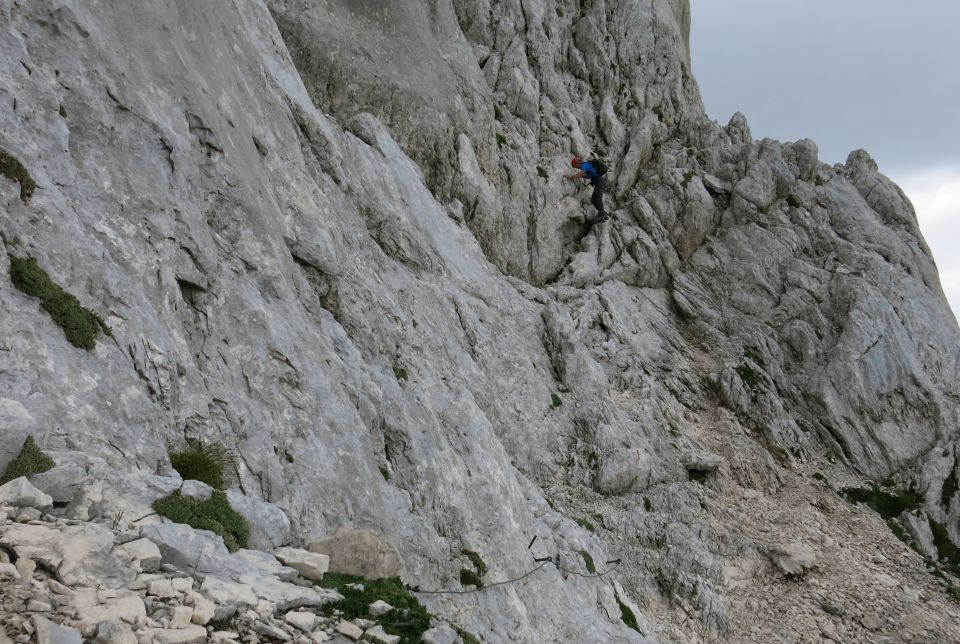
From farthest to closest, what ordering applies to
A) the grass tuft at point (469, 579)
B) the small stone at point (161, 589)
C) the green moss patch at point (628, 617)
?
the green moss patch at point (628, 617)
the grass tuft at point (469, 579)
the small stone at point (161, 589)

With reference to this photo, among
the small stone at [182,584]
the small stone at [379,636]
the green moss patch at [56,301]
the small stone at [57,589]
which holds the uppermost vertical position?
the green moss patch at [56,301]

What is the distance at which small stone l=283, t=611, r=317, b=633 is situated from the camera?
813cm

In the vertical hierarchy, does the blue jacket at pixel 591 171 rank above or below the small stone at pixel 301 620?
above

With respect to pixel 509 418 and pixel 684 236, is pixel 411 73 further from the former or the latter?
pixel 684 236

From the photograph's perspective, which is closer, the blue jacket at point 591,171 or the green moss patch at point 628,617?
the green moss patch at point 628,617

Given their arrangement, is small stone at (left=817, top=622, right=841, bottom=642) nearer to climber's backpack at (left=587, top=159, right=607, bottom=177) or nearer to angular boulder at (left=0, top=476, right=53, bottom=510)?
climber's backpack at (left=587, top=159, right=607, bottom=177)

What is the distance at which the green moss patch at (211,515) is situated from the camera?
9281mm

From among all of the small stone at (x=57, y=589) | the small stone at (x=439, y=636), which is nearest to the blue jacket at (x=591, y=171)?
the small stone at (x=439, y=636)

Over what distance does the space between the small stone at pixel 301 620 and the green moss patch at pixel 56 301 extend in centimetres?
588

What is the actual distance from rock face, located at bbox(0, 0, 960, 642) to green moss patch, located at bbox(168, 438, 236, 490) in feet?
1.20

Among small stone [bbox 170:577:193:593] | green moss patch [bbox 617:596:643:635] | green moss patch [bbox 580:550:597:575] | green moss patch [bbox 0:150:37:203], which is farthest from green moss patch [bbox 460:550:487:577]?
green moss patch [bbox 0:150:37:203]

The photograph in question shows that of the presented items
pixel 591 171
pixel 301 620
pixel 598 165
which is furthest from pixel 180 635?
pixel 598 165

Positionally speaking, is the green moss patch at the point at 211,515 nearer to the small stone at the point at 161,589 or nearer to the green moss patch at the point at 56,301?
the small stone at the point at 161,589

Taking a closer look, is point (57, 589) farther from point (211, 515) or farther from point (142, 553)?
point (211, 515)
